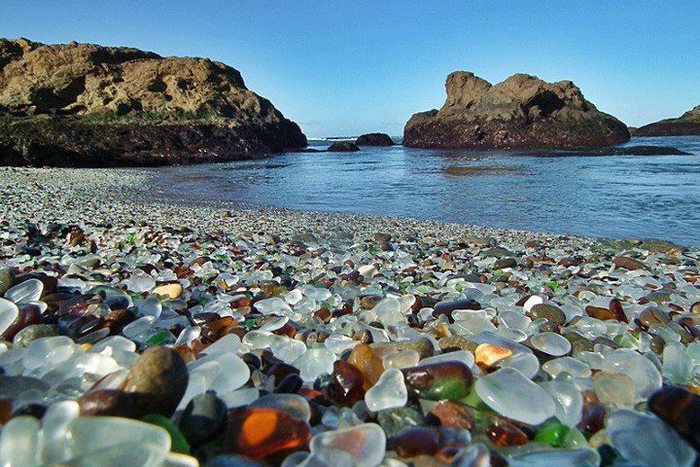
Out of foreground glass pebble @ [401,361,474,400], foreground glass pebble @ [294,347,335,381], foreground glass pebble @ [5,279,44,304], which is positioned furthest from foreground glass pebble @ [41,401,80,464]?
foreground glass pebble @ [5,279,44,304]

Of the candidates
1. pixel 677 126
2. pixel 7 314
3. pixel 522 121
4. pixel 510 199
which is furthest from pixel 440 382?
pixel 677 126

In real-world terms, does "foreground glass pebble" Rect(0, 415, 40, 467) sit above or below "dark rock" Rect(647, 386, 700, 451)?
above

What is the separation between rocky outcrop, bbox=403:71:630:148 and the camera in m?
36.6

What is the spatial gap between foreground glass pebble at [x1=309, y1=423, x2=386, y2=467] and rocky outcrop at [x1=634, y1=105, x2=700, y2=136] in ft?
224

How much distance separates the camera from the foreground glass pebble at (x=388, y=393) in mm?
949

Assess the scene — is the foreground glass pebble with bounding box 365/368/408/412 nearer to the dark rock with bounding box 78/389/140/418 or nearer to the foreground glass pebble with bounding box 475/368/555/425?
the foreground glass pebble with bounding box 475/368/555/425

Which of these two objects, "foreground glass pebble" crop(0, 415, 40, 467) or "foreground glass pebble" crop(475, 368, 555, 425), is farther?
"foreground glass pebble" crop(475, 368, 555, 425)

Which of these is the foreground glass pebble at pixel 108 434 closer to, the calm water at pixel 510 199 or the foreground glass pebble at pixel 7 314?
the foreground glass pebble at pixel 7 314

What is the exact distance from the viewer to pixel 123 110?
27953mm

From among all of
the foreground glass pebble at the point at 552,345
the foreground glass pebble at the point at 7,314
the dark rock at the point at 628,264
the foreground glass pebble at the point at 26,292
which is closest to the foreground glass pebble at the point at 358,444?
the foreground glass pebble at the point at 552,345

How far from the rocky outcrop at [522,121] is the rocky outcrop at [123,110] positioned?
14881mm

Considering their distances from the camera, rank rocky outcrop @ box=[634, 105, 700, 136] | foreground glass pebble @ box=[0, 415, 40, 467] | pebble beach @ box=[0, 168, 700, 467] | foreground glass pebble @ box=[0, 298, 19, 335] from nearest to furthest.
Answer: foreground glass pebble @ box=[0, 415, 40, 467] < pebble beach @ box=[0, 168, 700, 467] < foreground glass pebble @ box=[0, 298, 19, 335] < rocky outcrop @ box=[634, 105, 700, 136]

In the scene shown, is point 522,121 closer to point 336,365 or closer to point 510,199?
point 510,199

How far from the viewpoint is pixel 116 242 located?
338 centimetres
